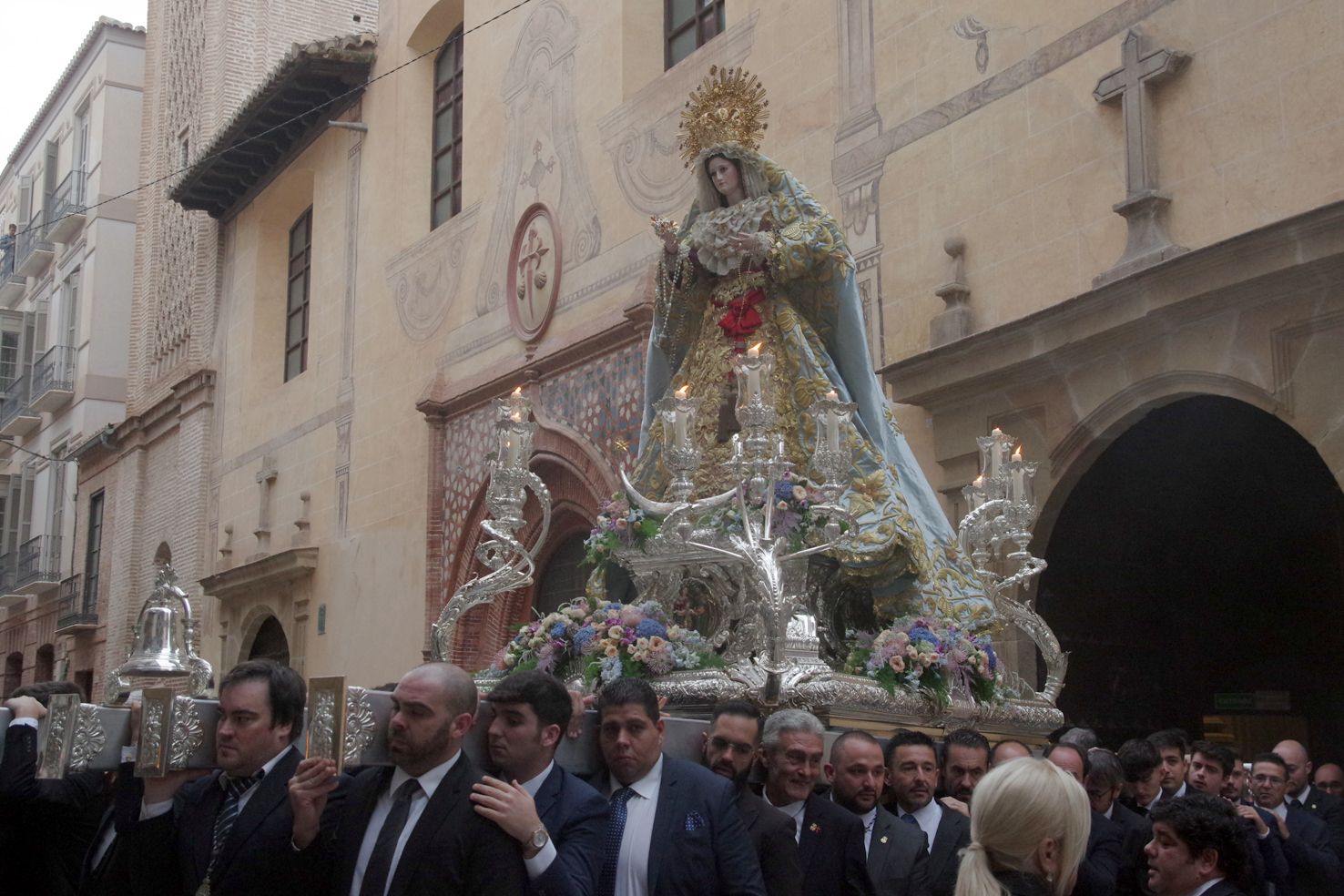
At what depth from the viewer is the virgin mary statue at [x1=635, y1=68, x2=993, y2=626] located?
6.16 m

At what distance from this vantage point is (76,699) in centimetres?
395

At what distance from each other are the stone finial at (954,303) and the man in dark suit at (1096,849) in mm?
4303

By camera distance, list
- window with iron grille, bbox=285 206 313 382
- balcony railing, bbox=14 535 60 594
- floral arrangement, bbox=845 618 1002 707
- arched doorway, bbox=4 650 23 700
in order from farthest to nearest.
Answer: arched doorway, bbox=4 650 23 700 → balcony railing, bbox=14 535 60 594 → window with iron grille, bbox=285 206 313 382 → floral arrangement, bbox=845 618 1002 707

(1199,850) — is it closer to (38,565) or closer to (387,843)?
(387,843)

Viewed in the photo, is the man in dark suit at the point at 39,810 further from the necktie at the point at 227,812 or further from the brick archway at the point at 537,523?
the brick archway at the point at 537,523

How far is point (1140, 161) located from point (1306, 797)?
126 inches

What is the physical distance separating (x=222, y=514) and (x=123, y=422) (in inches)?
157

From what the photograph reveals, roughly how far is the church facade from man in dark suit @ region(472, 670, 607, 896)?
4.64 m

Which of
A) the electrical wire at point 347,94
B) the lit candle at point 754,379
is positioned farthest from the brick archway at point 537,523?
the lit candle at point 754,379

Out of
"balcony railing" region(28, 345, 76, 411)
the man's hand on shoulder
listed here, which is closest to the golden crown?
the man's hand on shoulder

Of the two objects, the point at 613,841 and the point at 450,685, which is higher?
the point at 450,685

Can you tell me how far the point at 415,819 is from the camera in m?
3.16

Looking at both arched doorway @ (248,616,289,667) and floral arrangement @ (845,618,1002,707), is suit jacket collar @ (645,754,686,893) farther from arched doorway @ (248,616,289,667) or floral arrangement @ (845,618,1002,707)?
arched doorway @ (248,616,289,667)

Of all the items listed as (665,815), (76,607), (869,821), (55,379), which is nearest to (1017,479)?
(869,821)
